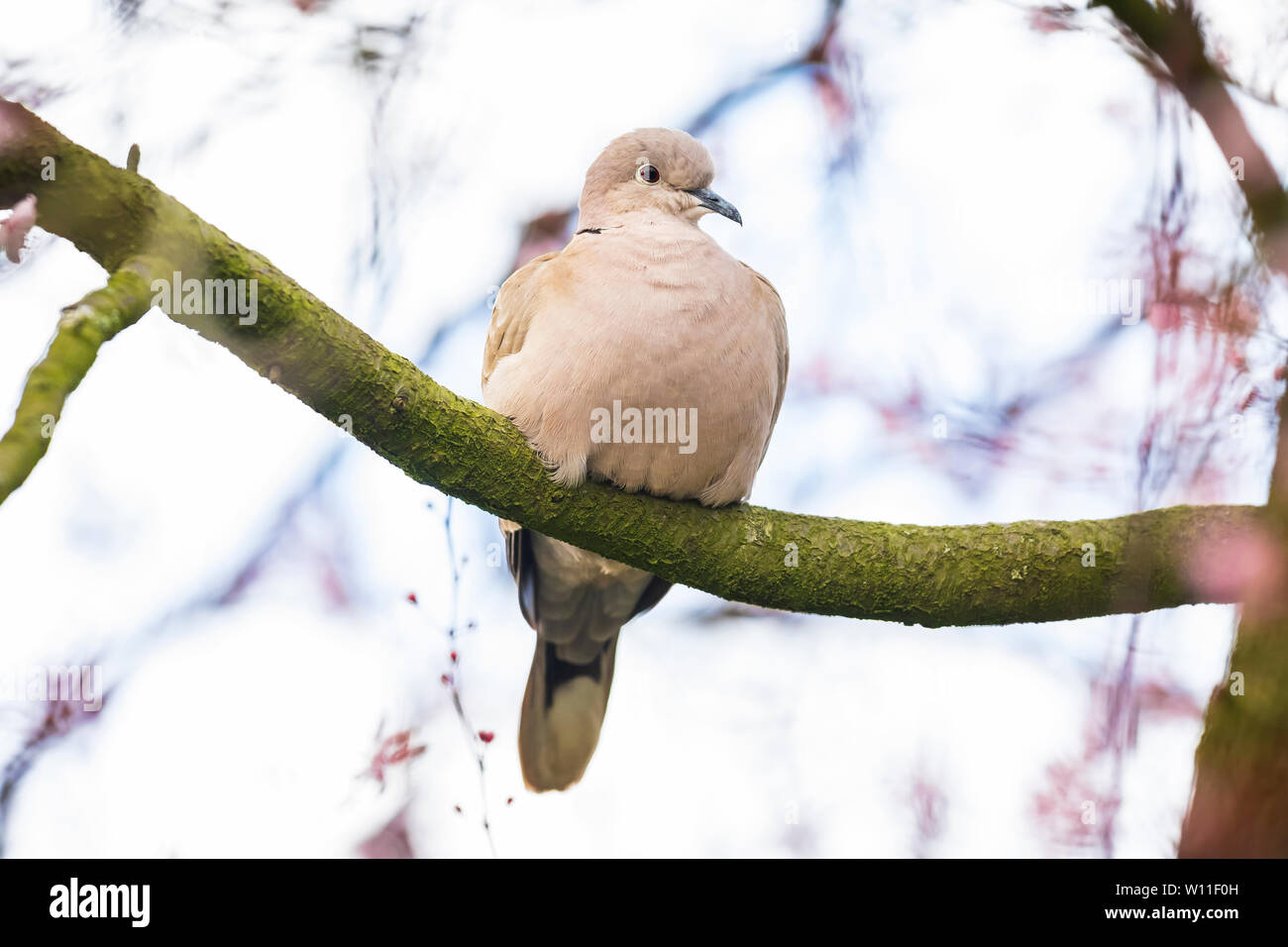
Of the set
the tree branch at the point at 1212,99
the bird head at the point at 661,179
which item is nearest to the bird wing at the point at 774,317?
the bird head at the point at 661,179

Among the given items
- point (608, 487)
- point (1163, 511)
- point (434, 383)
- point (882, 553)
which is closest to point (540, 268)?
point (608, 487)

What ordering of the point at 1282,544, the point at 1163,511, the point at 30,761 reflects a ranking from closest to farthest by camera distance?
the point at 1282,544 → the point at 1163,511 → the point at 30,761

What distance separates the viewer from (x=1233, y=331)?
2.41 meters

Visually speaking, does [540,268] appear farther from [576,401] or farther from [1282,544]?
[1282,544]

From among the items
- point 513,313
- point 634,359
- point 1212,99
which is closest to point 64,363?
point 634,359

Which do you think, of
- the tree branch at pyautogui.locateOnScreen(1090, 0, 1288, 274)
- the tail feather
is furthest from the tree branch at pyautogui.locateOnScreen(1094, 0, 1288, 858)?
the tail feather

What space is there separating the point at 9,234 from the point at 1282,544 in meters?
2.27

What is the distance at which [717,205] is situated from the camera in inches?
163

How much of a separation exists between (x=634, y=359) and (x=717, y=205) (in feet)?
3.54

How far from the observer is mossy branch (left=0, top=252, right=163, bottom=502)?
4.50ft

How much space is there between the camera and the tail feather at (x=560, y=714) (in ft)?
14.2

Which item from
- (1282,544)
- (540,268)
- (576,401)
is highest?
(540,268)

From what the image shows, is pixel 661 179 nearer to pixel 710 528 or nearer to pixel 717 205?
pixel 717 205

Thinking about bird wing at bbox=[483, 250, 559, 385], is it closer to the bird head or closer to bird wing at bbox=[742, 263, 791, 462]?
the bird head
